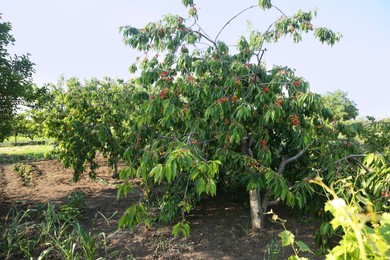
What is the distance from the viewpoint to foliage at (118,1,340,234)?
2992mm

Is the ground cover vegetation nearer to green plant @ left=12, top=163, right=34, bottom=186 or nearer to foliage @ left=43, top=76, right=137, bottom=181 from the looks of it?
foliage @ left=43, top=76, right=137, bottom=181

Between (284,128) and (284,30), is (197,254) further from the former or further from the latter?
(284,30)

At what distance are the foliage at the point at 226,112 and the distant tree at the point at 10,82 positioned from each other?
7.13 ft

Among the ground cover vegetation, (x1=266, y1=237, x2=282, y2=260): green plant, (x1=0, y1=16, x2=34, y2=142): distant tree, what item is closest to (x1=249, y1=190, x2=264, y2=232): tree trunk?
the ground cover vegetation

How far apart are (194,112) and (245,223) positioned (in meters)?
1.64

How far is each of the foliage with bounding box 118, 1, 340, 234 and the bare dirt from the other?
38 cm

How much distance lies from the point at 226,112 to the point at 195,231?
1637 millimetres

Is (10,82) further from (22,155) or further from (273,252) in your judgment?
(22,155)

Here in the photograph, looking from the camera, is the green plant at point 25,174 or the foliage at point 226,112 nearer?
the foliage at point 226,112

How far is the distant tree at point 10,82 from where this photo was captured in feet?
15.9

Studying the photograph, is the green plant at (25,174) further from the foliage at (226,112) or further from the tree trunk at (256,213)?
the tree trunk at (256,213)

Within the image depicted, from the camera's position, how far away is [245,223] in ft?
13.0

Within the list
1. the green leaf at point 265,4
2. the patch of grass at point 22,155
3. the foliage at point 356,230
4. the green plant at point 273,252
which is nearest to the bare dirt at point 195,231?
the green plant at point 273,252

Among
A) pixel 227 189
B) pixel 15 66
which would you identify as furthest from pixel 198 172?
pixel 15 66
